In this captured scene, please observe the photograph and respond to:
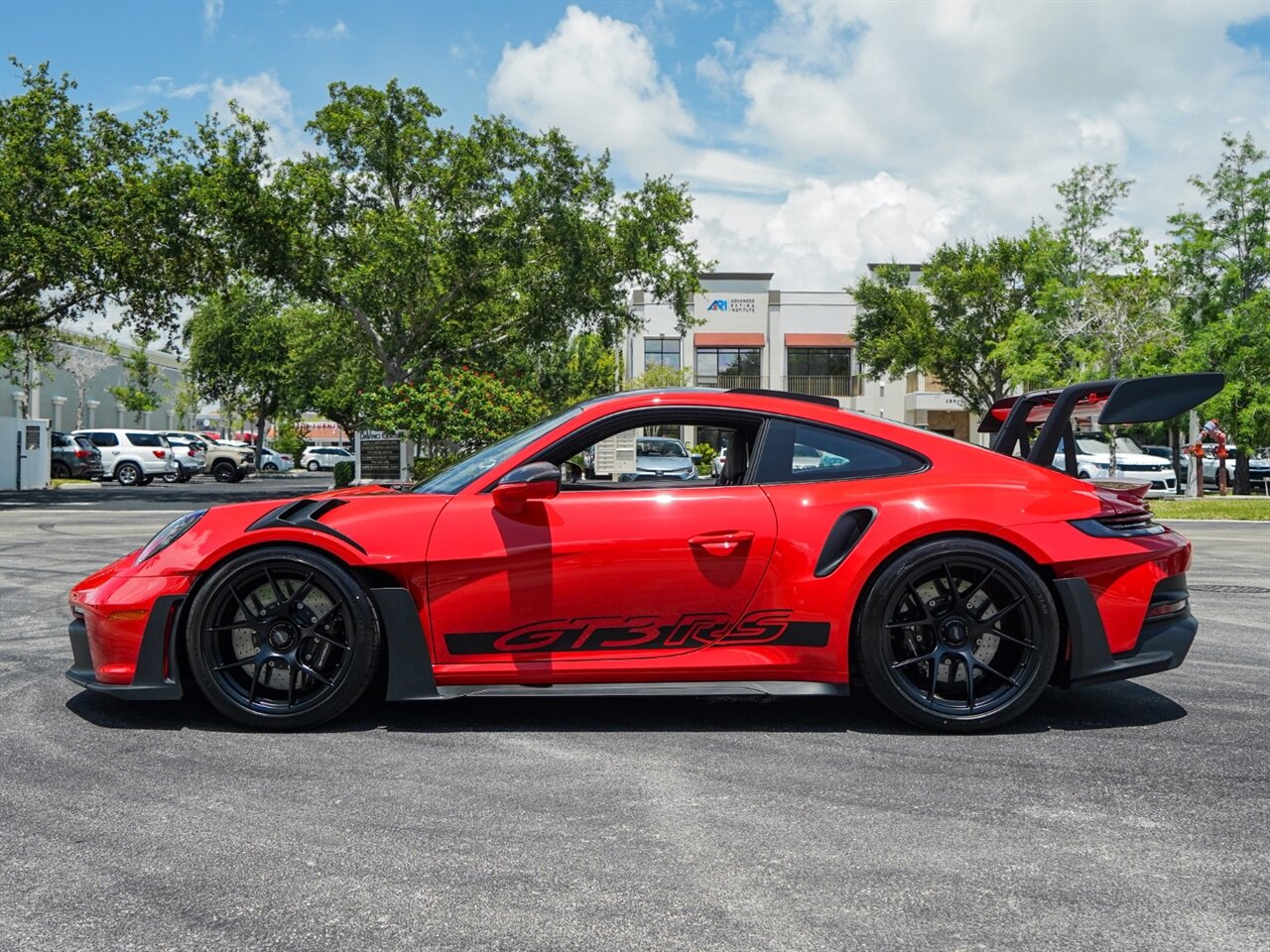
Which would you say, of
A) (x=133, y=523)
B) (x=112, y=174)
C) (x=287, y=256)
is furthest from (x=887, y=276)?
(x=133, y=523)

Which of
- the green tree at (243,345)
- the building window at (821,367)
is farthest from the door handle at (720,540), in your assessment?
the building window at (821,367)

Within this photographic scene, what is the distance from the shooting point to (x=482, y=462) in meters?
4.84

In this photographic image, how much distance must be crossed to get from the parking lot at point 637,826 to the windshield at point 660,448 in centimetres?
1939

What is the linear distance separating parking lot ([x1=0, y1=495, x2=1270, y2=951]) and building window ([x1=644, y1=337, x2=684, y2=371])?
60.0 meters

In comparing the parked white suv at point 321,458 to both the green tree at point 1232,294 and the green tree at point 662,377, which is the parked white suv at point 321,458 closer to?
the green tree at point 662,377

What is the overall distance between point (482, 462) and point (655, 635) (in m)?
1.03

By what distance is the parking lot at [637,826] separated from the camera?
9.02 ft

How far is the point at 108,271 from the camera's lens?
2842 cm

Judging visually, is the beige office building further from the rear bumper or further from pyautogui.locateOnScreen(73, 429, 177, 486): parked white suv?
the rear bumper

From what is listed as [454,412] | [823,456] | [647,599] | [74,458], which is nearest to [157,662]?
[647,599]

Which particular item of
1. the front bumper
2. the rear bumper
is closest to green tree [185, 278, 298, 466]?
the front bumper

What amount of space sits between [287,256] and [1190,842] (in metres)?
28.3

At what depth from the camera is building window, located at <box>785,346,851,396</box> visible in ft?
216

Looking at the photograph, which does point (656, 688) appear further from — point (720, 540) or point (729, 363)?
point (729, 363)
